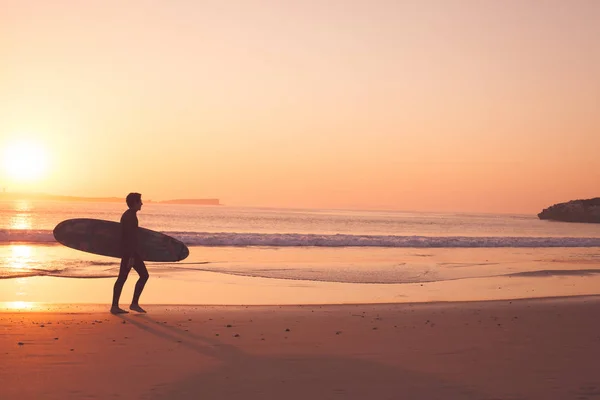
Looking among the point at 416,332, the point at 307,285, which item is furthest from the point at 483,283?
the point at 416,332

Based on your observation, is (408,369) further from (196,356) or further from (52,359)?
(52,359)

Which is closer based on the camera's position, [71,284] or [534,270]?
[71,284]

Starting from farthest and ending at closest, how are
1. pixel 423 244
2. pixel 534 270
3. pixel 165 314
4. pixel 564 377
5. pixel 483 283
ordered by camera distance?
pixel 423 244 < pixel 534 270 < pixel 483 283 < pixel 165 314 < pixel 564 377

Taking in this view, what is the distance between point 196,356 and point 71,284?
8.03m

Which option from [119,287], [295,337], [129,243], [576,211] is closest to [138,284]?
[119,287]

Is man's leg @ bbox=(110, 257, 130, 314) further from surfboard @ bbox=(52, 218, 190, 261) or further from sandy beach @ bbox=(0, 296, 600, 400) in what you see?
surfboard @ bbox=(52, 218, 190, 261)

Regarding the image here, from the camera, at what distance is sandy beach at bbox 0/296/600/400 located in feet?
18.3

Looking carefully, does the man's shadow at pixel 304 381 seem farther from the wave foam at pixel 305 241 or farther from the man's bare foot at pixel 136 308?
the wave foam at pixel 305 241

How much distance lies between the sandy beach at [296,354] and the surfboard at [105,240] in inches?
86.1

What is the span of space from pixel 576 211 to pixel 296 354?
110 m

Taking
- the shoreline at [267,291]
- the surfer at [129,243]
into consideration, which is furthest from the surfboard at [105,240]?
the surfer at [129,243]

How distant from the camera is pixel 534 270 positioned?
20.2 metres

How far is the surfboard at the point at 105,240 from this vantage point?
12352mm

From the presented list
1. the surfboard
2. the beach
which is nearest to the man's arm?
the beach
